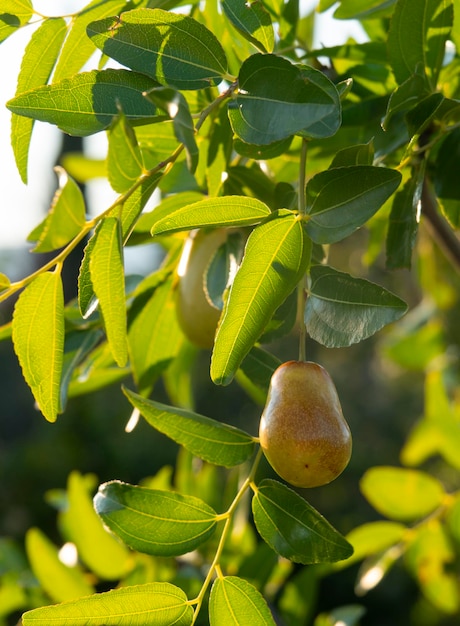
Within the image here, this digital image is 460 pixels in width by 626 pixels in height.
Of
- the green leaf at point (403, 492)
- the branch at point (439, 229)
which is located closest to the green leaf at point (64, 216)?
the branch at point (439, 229)

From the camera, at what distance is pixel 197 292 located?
0.54 m

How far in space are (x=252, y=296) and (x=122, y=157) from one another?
0.30ft

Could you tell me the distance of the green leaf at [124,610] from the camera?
0.38m

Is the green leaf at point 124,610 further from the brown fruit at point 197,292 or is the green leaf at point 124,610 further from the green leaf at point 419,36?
the green leaf at point 419,36

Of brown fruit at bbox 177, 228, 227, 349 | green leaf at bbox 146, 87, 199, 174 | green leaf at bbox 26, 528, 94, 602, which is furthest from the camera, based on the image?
green leaf at bbox 26, 528, 94, 602

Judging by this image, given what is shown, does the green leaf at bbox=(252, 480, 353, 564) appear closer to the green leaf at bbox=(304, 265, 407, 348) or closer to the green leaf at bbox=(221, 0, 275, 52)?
the green leaf at bbox=(304, 265, 407, 348)

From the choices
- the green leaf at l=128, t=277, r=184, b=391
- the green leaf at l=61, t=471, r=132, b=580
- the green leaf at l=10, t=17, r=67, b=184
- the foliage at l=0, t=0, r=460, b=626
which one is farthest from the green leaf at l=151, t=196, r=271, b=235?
the green leaf at l=61, t=471, r=132, b=580

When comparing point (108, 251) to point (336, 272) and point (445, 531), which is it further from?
point (445, 531)

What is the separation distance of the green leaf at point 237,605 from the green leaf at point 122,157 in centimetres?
21

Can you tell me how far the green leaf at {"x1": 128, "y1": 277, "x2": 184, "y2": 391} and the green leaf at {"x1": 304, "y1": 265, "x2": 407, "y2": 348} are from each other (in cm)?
20

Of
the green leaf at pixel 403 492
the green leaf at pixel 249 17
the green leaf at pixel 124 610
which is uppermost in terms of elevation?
the green leaf at pixel 249 17

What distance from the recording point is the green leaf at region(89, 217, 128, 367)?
387mm

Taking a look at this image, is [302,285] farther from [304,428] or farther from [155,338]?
[155,338]

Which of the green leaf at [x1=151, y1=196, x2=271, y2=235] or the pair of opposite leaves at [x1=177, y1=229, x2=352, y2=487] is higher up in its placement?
the green leaf at [x1=151, y1=196, x2=271, y2=235]
